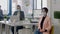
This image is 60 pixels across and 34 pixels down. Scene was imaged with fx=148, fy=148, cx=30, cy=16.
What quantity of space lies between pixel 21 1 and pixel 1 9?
1.14m

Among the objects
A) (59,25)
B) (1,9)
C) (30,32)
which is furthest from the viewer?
(1,9)

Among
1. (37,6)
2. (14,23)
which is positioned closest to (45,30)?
(14,23)

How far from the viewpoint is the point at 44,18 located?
4.05 metres

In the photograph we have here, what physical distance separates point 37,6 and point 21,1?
0.91 m

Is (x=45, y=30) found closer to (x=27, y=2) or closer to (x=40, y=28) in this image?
(x=40, y=28)

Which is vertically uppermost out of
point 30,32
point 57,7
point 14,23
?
point 57,7

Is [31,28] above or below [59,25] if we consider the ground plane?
below

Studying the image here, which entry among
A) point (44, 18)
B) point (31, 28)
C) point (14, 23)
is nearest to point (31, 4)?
point (31, 28)

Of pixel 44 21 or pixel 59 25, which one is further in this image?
pixel 44 21

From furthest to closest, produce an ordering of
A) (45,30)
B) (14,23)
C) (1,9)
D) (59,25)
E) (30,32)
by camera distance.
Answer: (1,9)
(30,32)
(14,23)
(45,30)
(59,25)

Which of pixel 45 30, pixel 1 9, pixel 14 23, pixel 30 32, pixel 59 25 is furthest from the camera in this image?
pixel 1 9

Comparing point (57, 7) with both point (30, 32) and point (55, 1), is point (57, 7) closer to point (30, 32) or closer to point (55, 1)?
point (55, 1)

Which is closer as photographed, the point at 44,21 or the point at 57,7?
the point at 57,7

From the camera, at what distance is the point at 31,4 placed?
25.7 feet
